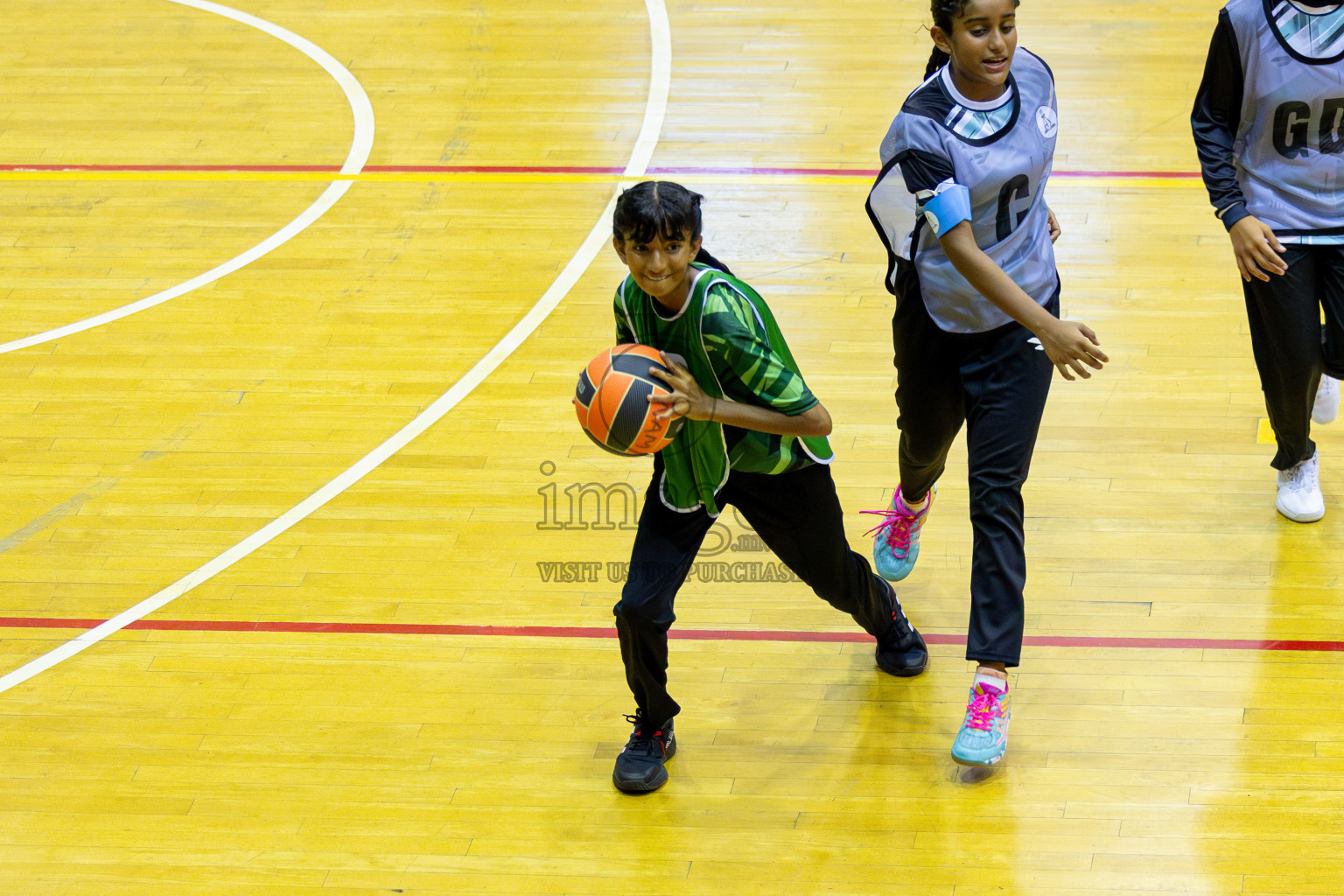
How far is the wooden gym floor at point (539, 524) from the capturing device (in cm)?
346

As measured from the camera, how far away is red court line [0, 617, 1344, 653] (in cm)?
391

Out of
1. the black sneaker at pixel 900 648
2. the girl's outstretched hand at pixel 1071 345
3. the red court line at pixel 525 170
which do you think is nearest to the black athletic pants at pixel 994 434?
the girl's outstretched hand at pixel 1071 345

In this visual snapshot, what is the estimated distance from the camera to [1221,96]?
146 inches

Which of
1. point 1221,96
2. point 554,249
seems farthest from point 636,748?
point 554,249

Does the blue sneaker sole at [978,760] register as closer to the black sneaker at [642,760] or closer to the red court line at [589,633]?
the red court line at [589,633]

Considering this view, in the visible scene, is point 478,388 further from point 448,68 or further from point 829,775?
point 448,68

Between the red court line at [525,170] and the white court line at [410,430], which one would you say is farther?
the red court line at [525,170]

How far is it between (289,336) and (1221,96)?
3.80 m

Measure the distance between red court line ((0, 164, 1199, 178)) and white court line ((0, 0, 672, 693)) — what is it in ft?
0.83

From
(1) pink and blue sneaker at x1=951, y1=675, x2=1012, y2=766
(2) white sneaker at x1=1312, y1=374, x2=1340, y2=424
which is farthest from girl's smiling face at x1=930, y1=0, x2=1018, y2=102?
(2) white sneaker at x1=1312, y1=374, x2=1340, y2=424

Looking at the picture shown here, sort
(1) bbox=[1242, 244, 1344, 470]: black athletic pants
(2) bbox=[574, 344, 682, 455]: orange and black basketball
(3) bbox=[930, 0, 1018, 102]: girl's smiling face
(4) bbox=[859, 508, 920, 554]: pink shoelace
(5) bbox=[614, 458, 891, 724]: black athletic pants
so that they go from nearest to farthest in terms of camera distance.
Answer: (2) bbox=[574, 344, 682, 455]: orange and black basketball < (3) bbox=[930, 0, 1018, 102]: girl's smiling face < (5) bbox=[614, 458, 891, 724]: black athletic pants < (1) bbox=[1242, 244, 1344, 470]: black athletic pants < (4) bbox=[859, 508, 920, 554]: pink shoelace

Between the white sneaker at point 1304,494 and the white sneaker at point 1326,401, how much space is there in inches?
13.6

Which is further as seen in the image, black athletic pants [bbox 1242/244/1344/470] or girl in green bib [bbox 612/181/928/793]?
black athletic pants [bbox 1242/244/1344/470]

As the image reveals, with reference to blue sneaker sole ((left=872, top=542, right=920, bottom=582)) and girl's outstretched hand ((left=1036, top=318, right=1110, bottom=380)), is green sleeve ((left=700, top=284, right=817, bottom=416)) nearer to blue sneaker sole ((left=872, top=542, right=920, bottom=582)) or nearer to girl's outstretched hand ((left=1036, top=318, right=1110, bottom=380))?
girl's outstretched hand ((left=1036, top=318, right=1110, bottom=380))
